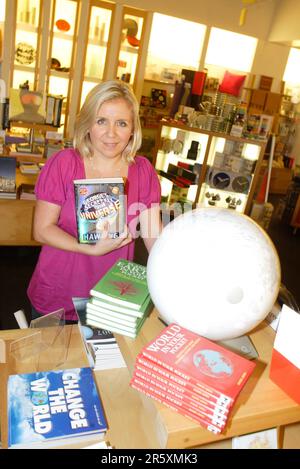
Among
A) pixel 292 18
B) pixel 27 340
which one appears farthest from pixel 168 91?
pixel 27 340

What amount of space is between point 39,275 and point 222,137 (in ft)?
11.1

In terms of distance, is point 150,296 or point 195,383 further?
point 150,296

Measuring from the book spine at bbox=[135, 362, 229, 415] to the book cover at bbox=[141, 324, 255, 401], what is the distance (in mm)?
24

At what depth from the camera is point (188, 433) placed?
787 millimetres

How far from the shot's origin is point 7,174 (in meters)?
3.44

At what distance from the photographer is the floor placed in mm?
3030

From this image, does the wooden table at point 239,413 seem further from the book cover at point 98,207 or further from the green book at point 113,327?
the book cover at point 98,207

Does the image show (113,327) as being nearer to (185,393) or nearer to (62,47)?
(185,393)

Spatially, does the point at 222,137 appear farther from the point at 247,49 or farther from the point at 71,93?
the point at 247,49

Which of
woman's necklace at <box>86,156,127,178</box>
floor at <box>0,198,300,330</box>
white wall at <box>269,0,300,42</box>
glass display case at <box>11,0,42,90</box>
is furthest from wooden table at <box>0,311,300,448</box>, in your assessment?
white wall at <box>269,0,300,42</box>

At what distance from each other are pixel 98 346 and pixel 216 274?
0.54m

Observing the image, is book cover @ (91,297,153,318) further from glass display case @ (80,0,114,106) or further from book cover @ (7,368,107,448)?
glass display case @ (80,0,114,106)

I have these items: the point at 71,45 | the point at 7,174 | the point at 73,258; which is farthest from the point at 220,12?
the point at 73,258

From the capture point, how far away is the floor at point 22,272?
9.94ft
